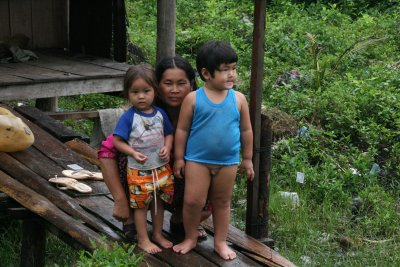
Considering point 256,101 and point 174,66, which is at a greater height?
point 174,66

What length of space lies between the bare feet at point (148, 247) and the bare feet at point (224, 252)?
34 centimetres

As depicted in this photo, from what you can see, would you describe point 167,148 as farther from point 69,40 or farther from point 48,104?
point 69,40

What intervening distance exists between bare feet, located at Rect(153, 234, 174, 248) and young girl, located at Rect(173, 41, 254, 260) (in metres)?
0.19

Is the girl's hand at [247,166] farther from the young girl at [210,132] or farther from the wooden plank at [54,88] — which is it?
the wooden plank at [54,88]

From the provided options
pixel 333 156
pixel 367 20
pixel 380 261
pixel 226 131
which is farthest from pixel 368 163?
pixel 367 20

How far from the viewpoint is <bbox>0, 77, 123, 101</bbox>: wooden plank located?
269 inches

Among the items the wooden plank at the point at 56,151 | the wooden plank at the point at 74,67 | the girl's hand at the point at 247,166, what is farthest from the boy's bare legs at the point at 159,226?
the wooden plank at the point at 74,67

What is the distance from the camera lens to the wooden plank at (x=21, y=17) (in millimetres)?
8359

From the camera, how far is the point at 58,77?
7.11m

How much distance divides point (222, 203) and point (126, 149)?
63 cm

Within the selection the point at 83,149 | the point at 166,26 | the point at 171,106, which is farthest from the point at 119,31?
the point at 171,106

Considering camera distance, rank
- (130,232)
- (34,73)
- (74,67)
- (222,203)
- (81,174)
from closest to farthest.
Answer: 1. (222,203)
2. (130,232)
3. (81,174)
4. (34,73)
5. (74,67)

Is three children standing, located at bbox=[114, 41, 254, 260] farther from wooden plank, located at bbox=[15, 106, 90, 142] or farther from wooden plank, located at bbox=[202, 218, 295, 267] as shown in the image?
wooden plank, located at bbox=[15, 106, 90, 142]

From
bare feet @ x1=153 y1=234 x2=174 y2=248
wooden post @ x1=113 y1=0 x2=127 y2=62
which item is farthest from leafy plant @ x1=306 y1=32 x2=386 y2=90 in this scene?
bare feet @ x1=153 y1=234 x2=174 y2=248
